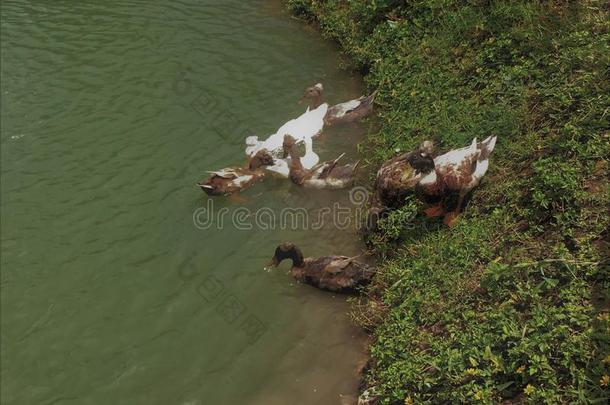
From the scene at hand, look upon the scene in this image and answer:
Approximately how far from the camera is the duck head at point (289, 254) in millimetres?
6576

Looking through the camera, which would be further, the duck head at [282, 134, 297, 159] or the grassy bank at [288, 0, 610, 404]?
the duck head at [282, 134, 297, 159]

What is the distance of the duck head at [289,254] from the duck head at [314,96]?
3969 millimetres

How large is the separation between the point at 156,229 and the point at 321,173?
2.73 m

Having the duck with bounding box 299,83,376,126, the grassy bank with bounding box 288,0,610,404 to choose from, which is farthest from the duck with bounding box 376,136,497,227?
the duck with bounding box 299,83,376,126

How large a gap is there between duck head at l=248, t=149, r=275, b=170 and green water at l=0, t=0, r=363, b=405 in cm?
32

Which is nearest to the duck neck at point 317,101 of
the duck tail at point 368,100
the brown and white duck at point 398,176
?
the duck tail at point 368,100

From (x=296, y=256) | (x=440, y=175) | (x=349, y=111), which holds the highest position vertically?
(x=440, y=175)

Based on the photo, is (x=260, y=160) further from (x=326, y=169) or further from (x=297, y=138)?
(x=326, y=169)

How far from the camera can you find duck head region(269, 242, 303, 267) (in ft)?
21.6

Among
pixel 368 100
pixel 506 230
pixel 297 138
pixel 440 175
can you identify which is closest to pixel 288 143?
pixel 297 138

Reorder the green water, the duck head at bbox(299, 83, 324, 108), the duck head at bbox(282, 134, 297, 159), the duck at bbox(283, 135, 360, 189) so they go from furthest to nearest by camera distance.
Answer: the duck head at bbox(299, 83, 324, 108) → the duck head at bbox(282, 134, 297, 159) → the duck at bbox(283, 135, 360, 189) → the green water

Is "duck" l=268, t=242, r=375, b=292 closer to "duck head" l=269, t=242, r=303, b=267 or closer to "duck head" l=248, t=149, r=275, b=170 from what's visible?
"duck head" l=269, t=242, r=303, b=267

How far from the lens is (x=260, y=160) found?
8609 mm

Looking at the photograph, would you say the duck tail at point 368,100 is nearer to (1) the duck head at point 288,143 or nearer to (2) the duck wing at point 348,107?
(2) the duck wing at point 348,107
